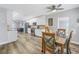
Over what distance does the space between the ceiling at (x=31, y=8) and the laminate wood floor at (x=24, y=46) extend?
21.4 inches

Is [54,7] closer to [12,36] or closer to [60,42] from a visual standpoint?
[60,42]

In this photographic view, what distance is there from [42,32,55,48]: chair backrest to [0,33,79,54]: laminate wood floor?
0.16 meters

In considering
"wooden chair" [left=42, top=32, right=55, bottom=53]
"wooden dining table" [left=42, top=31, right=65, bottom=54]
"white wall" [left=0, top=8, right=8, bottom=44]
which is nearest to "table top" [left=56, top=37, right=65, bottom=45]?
"wooden dining table" [left=42, top=31, right=65, bottom=54]

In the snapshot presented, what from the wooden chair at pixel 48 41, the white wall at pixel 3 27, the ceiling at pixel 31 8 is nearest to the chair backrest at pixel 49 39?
the wooden chair at pixel 48 41

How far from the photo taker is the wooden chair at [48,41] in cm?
228

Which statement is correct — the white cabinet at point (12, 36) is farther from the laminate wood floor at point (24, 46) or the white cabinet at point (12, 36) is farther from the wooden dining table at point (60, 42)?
the wooden dining table at point (60, 42)

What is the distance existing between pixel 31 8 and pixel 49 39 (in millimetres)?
846

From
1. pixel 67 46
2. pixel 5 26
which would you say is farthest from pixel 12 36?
pixel 67 46

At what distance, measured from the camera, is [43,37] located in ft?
7.51

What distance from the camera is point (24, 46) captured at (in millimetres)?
2305

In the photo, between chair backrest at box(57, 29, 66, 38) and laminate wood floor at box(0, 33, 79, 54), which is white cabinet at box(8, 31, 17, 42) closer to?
laminate wood floor at box(0, 33, 79, 54)
